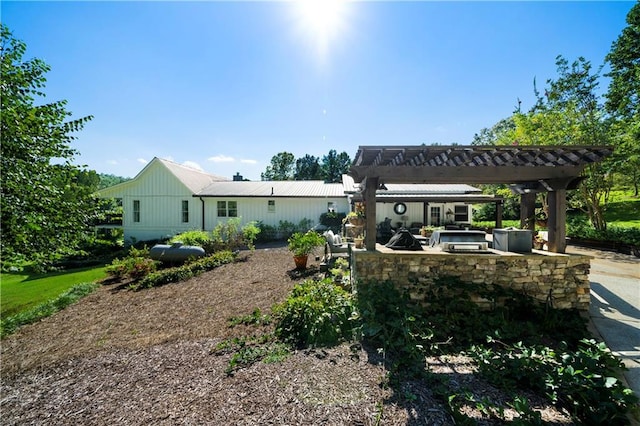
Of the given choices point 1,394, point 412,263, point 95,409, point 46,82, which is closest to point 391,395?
point 412,263

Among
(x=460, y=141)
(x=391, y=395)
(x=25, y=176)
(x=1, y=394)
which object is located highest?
(x=460, y=141)

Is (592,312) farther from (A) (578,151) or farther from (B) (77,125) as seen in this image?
(B) (77,125)

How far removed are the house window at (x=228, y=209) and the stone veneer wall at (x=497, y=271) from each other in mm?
15032

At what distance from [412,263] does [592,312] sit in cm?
368

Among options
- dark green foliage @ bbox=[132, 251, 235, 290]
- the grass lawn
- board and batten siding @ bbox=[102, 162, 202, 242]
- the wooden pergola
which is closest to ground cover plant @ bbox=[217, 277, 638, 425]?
the wooden pergola

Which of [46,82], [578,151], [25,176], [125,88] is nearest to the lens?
[25,176]

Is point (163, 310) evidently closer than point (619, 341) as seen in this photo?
No

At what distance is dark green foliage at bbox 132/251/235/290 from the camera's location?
8.30m

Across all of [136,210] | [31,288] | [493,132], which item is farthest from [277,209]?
[493,132]

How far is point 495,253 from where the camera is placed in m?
5.13

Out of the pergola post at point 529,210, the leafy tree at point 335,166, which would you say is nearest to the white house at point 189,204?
the pergola post at point 529,210

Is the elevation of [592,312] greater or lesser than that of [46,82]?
lesser

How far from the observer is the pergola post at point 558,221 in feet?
16.9

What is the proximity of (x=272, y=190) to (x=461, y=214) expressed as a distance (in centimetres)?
1315
